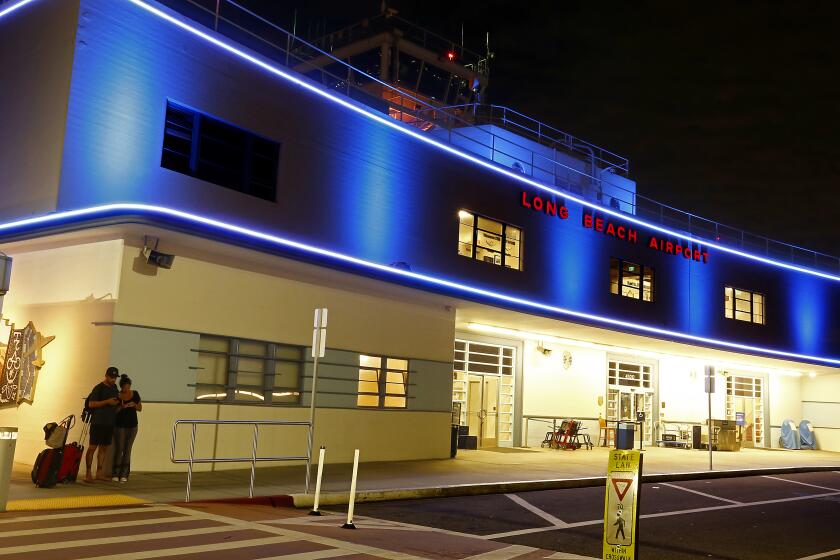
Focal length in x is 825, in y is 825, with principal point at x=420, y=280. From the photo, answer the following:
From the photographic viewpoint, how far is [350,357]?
1906 cm

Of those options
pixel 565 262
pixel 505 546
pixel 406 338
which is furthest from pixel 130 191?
pixel 565 262

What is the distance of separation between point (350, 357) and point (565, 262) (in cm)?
897

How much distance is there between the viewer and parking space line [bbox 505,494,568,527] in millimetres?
12130

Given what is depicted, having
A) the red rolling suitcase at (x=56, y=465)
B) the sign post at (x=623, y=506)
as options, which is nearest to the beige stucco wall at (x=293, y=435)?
the red rolling suitcase at (x=56, y=465)

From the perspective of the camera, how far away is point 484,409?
26.0 m

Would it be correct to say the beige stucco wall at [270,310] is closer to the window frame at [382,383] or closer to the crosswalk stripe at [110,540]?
the window frame at [382,383]

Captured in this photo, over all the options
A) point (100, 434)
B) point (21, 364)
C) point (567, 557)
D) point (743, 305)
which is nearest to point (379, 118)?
point (21, 364)

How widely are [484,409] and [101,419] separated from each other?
14.6 metres

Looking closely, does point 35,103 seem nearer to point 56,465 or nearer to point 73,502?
point 56,465

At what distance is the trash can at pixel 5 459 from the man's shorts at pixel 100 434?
8.74 ft

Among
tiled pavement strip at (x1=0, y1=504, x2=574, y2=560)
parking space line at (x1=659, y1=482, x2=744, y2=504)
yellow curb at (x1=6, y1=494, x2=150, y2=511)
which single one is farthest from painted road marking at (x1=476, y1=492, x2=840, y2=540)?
yellow curb at (x1=6, y1=494, x2=150, y2=511)

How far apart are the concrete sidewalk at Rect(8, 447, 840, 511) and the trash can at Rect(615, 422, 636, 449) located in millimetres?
6148

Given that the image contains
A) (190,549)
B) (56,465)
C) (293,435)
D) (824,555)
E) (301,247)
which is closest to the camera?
(190,549)

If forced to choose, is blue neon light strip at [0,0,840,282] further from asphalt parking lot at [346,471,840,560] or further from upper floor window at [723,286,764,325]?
asphalt parking lot at [346,471,840,560]
